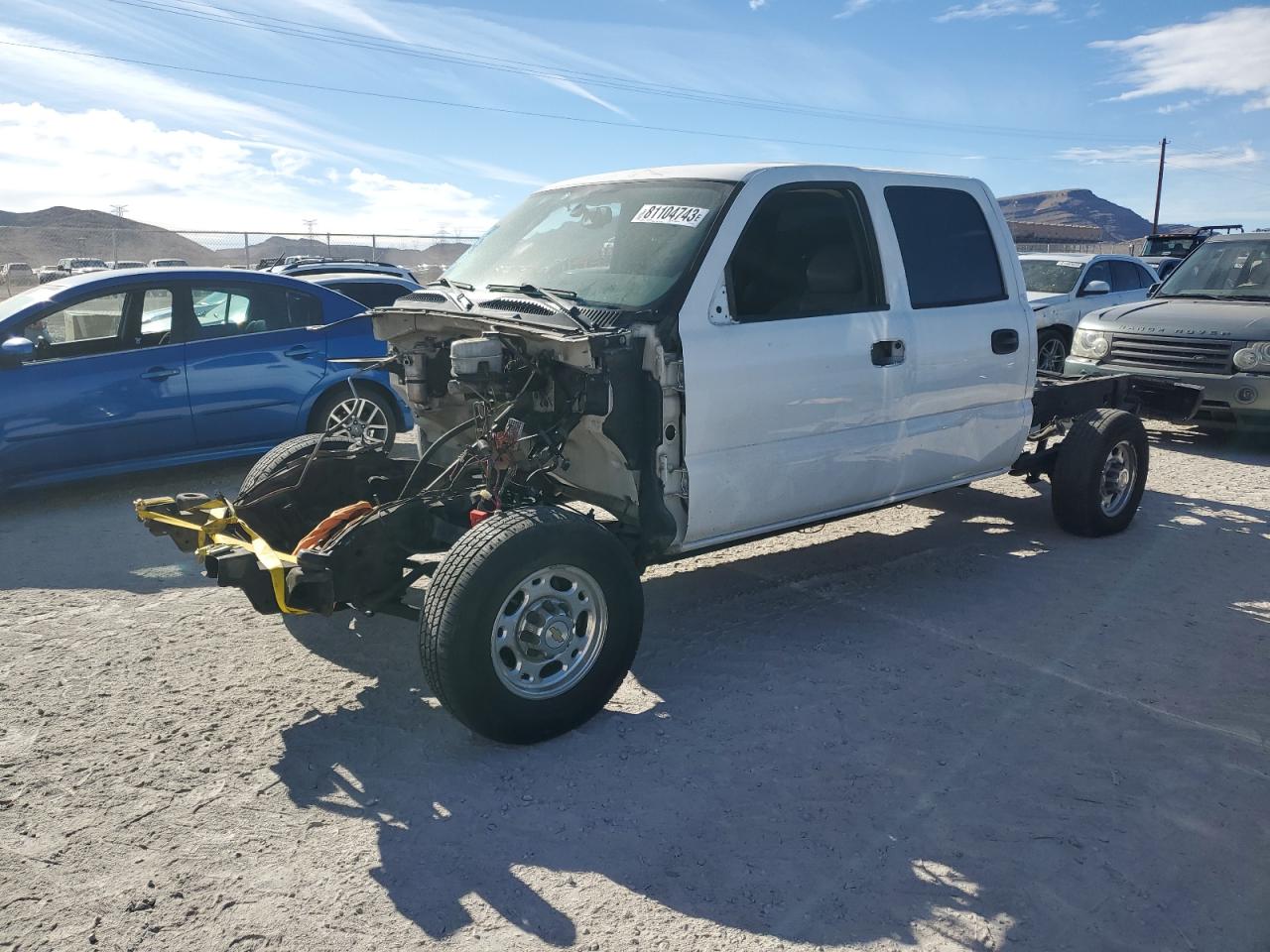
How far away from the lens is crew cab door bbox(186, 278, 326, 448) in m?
7.63

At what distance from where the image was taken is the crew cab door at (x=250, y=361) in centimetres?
763

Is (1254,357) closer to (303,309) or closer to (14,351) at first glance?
(303,309)

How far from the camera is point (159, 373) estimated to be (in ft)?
24.3

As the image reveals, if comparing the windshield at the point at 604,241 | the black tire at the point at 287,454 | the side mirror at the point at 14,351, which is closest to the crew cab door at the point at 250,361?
the side mirror at the point at 14,351

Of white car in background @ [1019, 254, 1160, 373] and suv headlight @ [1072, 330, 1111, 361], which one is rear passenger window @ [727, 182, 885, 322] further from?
white car in background @ [1019, 254, 1160, 373]

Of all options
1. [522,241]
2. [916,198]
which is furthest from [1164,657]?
[522,241]

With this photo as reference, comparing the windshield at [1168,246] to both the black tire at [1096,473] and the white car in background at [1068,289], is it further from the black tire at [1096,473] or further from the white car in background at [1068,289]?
the black tire at [1096,473]

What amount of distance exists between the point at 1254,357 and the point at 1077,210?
447ft

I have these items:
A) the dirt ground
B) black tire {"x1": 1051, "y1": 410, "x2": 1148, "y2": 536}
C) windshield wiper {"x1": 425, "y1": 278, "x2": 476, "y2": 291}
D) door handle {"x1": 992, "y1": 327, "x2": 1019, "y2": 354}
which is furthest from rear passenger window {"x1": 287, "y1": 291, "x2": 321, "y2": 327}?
black tire {"x1": 1051, "y1": 410, "x2": 1148, "y2": 536}

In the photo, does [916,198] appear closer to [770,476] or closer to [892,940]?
[770,476]

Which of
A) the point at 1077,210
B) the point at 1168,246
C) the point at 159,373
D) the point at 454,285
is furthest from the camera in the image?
the point at 1077,210

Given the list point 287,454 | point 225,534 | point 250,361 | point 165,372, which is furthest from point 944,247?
point 165,372

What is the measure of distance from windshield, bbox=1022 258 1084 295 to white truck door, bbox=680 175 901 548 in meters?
9.54

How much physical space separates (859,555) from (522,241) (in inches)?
110
